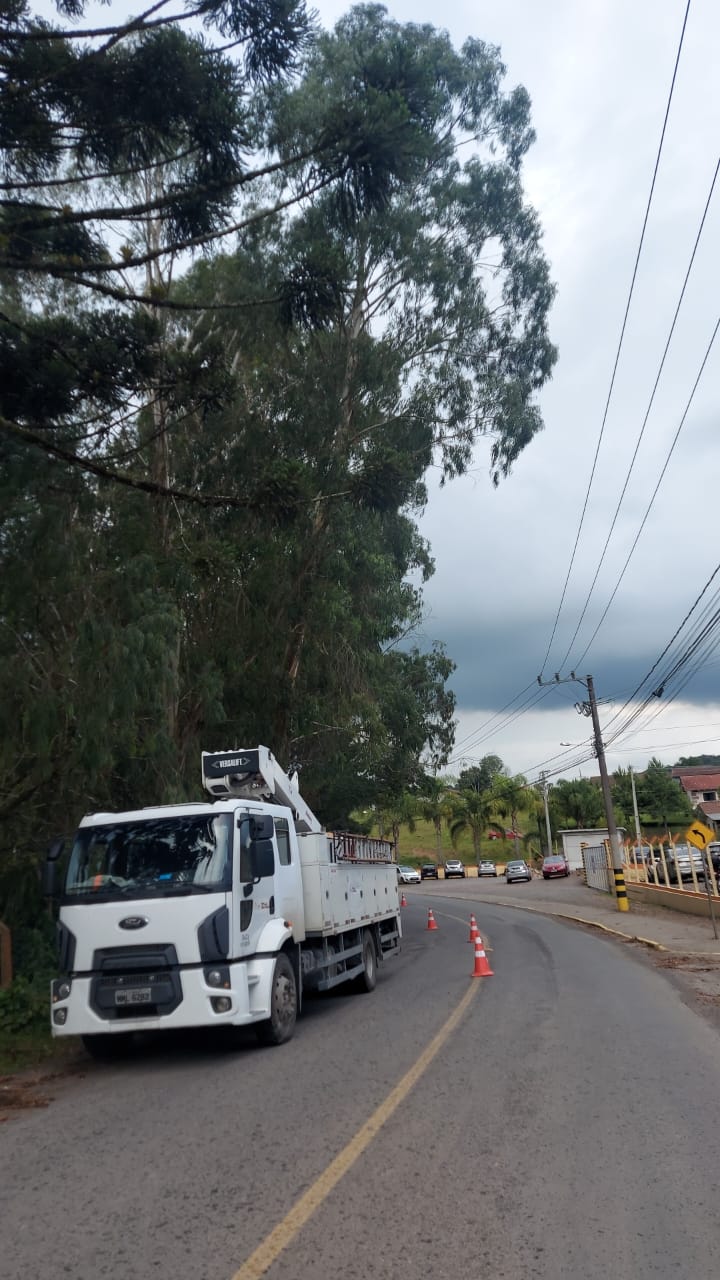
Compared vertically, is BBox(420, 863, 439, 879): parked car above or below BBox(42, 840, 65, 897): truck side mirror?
above

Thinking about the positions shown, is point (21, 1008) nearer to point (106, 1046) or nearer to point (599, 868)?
point (106, 1046)

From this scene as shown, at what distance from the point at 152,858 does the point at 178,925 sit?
840mm

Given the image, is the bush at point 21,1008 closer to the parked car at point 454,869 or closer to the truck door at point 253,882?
the truck door at point 253,882

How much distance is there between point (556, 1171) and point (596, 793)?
87955mm

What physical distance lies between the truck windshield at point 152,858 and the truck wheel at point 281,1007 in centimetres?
153

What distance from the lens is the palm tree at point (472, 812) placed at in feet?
274

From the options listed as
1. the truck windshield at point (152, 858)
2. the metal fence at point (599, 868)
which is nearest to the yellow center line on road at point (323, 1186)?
the truck windshield at point (152, 858)

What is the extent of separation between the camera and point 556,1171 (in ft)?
17.3

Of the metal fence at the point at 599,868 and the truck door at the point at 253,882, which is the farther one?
the metal fence at the point at 599,868

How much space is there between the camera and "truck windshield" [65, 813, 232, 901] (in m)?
Result: 9.32

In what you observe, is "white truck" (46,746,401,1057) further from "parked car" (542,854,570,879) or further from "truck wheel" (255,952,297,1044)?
"parked car" (542,854,570,879)

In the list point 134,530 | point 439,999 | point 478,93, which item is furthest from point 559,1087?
point 478,93

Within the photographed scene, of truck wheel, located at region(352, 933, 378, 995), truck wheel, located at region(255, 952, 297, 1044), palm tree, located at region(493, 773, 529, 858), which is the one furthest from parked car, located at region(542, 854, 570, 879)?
truck wheel, located at region(255, 952, 297, 1044)

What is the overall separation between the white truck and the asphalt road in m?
0.54
